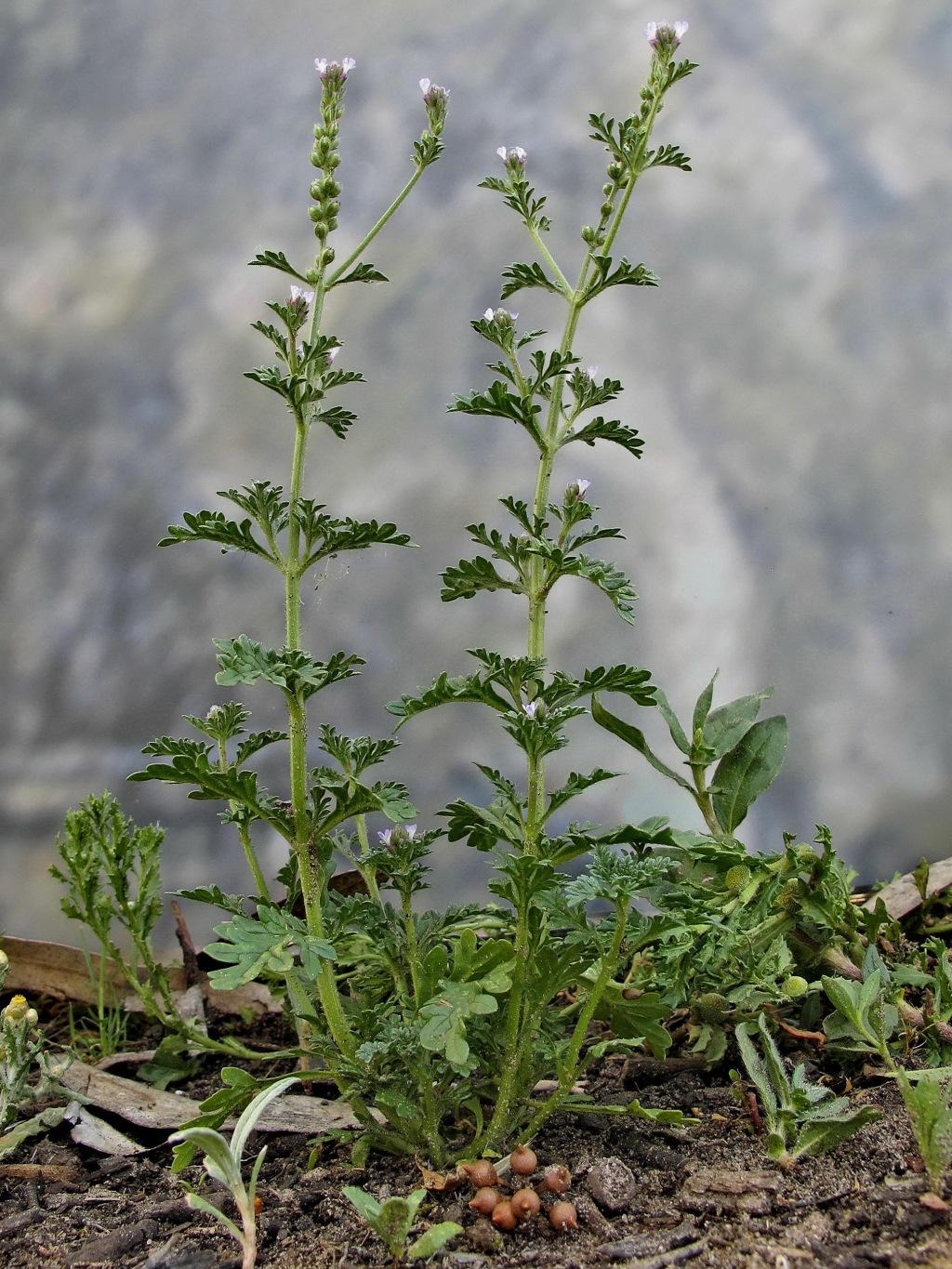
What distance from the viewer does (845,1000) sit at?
61.4 inches

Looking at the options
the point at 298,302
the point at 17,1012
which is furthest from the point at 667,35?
the point at 17,1012

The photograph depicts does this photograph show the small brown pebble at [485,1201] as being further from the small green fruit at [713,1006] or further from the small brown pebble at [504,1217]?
the small green fruit at [713,1006]

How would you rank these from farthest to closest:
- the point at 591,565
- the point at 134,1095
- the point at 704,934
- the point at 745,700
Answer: the point at 745,700 → the point at 134,1095 → the point at 704,934 → the point at 591,565

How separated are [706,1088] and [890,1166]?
409mm

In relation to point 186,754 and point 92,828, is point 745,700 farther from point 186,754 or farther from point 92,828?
point 92,828

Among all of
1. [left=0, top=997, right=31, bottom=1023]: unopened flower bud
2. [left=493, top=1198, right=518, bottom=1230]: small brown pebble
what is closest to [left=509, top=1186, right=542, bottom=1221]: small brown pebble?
[left=493, top=1198, right=518, bottom=1230]: small brown pebble

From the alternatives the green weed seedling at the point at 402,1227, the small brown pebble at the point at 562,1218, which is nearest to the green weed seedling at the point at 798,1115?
the small brown pebble at the point at 562,1218

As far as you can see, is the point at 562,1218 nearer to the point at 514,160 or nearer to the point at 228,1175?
the point at 228,1175

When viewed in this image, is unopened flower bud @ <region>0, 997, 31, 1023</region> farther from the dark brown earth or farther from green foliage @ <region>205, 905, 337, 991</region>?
green foliage @ <region>205, 905, 337, 991</region>

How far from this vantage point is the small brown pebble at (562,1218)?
1344mm

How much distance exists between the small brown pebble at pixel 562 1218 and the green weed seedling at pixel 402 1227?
15cm

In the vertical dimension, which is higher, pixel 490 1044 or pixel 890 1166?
pixel 490 1044

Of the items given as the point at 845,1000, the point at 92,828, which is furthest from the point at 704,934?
the point at 92,828

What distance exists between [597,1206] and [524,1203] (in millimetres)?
125
